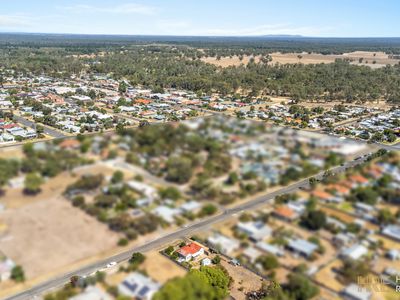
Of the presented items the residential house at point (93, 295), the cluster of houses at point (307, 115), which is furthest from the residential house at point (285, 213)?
the cluster of houses at point (307, 115)

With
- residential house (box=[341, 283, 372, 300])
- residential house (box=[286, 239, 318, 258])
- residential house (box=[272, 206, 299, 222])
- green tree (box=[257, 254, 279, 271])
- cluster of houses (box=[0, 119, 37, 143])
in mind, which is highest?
residential house (box=[272, 206, 299, 222])

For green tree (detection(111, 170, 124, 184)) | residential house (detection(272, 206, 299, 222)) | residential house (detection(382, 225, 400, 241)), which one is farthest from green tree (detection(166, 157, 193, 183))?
residential house (detection(382, 225, 400, 241))

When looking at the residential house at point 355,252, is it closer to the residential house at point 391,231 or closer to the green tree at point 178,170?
the residential house at point 391,231

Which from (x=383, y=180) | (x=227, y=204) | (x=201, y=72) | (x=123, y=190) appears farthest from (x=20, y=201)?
(x=201, y=72)

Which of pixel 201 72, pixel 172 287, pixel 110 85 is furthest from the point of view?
pixel 201 72

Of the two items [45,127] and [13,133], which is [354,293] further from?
[45,127]

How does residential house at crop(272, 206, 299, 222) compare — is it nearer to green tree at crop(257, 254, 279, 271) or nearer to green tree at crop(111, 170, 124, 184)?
green tree at crop(257, 254, 279, 271)

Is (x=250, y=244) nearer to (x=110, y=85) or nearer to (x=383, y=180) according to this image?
(x=383, y=180)

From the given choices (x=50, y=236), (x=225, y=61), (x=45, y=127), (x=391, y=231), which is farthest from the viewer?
(x=225, y=61)

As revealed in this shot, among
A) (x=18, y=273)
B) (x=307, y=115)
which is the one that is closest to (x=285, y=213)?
(x=18, y=273)
